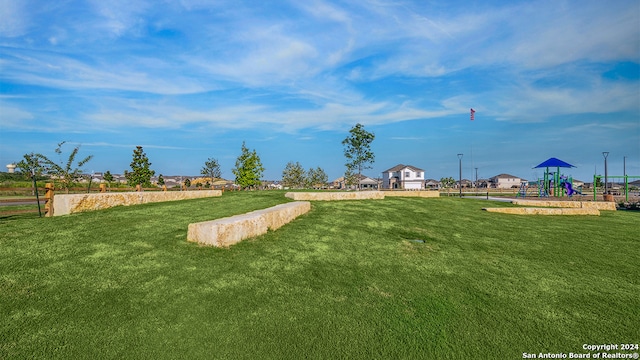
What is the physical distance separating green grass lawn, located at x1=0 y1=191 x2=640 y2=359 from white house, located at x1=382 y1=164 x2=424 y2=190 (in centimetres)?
7474

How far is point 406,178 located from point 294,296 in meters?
81.5

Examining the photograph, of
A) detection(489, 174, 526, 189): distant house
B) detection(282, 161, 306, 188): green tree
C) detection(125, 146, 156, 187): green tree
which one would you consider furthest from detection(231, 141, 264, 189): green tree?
detection(489, 174, 526, 189): distant house

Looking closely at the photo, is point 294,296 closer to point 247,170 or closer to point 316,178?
point 247,170

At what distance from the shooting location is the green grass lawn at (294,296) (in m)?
3.42

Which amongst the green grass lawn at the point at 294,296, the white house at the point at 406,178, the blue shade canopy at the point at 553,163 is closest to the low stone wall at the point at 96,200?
the green grass lawn at the point at 294,296

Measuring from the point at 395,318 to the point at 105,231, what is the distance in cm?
629

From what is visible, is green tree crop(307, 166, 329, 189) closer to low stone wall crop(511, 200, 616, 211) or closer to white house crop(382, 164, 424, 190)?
white house crop(382, 164, 424, 190)

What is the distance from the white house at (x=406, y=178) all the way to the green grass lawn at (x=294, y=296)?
245 ft

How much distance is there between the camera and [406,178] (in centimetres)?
8212

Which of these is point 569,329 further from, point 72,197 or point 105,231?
point 72,197

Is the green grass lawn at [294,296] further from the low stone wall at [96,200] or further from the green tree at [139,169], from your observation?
the green tree at [139,169]

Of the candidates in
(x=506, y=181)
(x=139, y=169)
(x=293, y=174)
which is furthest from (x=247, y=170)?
(x=506, y=181)

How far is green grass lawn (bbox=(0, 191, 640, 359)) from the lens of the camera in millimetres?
3416

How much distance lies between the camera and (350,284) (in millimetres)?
4949
